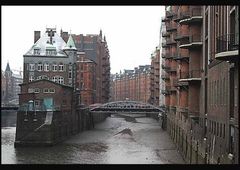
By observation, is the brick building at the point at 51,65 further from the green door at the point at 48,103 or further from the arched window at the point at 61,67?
the green door at the point at 48,103

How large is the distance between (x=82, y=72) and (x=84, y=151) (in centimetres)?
4429

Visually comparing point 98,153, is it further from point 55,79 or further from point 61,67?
point 61,67

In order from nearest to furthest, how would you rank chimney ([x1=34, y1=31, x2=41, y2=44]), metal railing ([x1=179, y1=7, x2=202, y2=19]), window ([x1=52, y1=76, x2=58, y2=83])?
1. metal railing ([x1=179, y1=7, x2=202, y2=19])
2. window ([x1=52, y1=76, x2=58, y2=83])
3. chimney ([x1=34, y1=31, x2=41, y2=44])

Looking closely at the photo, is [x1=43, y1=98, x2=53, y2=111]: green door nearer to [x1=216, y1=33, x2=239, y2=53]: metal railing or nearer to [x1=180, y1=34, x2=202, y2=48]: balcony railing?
[x1=180, y1=34, x2=202, y2=48]: balcony railing

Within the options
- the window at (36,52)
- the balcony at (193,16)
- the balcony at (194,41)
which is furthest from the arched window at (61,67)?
the balcony at (194,41)

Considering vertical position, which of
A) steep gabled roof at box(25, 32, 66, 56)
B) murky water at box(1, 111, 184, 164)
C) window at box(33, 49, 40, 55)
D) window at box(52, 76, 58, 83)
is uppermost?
steep gabled roof at box(25, 32, 66, 56)

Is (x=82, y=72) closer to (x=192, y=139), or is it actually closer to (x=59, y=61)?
(x=59, y=61)

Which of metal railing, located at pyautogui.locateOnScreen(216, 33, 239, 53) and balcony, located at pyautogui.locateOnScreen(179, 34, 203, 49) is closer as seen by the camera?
metal railing, located at pyautogui.locateOnScreen(216, 33, 239, 53)

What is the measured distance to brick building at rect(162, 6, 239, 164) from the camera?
57.7 ft

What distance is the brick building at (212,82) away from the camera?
1758cm

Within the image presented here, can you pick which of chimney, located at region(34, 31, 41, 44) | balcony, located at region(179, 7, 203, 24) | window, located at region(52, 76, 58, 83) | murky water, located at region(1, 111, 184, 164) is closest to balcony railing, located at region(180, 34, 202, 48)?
balcony, located at region(179, 7, 203, 24)
